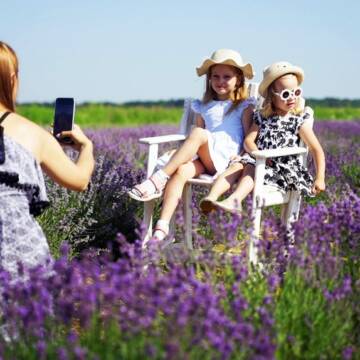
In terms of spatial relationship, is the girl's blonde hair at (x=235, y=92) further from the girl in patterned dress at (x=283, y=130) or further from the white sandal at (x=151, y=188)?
the white sandal at (x=151, y=188)

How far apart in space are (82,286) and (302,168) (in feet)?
8.74

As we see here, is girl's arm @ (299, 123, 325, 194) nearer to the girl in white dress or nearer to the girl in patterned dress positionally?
the girl in patterned dress

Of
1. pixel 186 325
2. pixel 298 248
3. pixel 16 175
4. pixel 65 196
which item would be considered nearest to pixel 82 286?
pixel 186 325

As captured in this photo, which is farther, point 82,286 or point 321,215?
point 321,215

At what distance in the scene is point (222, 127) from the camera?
189 inches

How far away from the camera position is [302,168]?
14.9ft

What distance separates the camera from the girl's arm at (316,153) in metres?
4.28

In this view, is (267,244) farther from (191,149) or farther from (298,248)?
(191,149)

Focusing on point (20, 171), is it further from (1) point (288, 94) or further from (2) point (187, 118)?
(2) point (187, 118)

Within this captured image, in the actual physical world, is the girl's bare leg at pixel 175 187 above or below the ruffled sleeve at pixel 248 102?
below

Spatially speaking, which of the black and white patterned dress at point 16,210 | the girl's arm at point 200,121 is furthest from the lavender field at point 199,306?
the girl's arm at point 200,121

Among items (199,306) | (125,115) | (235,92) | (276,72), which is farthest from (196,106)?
(125,115)

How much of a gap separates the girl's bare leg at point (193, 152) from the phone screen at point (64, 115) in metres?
1.23

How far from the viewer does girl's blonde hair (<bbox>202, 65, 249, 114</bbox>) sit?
4887 millimetres
